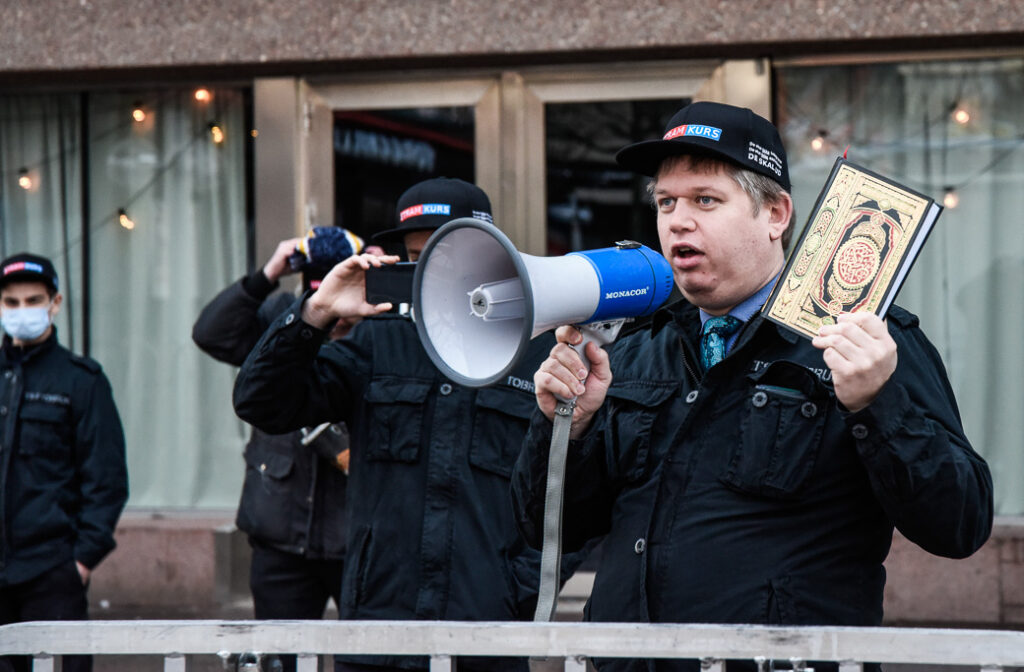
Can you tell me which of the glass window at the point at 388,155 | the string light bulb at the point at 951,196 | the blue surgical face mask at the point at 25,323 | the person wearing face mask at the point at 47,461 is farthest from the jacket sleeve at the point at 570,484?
the string light bulb at the point at 951,196

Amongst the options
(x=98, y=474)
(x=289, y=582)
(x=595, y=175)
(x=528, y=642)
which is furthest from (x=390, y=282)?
(x=595, y=175)

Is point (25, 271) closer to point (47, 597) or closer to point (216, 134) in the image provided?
point (47, 597)

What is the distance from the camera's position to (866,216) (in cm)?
212

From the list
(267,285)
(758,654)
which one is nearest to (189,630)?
(758,654)

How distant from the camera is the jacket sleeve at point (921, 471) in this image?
2102 millimetres

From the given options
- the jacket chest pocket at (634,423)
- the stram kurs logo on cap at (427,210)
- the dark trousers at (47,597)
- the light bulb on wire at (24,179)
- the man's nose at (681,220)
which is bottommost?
the dark trousers at (47,597)

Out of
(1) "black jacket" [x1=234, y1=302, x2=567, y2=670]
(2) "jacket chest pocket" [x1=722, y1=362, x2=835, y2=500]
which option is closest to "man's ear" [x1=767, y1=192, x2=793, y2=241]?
(2) "jacket chest pocket" [x1=722, y1=362, x2=835, y2=500]

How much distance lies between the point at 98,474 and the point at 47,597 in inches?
19.8

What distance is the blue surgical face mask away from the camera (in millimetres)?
5172

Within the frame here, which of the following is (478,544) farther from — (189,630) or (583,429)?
(189,630)

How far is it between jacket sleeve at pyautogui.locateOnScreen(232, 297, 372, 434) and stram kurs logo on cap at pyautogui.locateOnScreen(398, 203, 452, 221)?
42 cm

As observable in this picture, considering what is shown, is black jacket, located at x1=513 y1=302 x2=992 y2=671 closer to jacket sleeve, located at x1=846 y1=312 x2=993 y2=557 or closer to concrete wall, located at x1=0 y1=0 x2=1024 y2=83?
jacket sleeve, located at x1=846 y1=312 x2=993 y2=557

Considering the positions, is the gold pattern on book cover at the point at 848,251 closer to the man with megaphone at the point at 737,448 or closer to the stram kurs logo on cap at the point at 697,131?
the man with megaphone at the point at 737,448

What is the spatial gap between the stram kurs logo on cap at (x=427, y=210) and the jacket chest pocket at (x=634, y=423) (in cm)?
130
